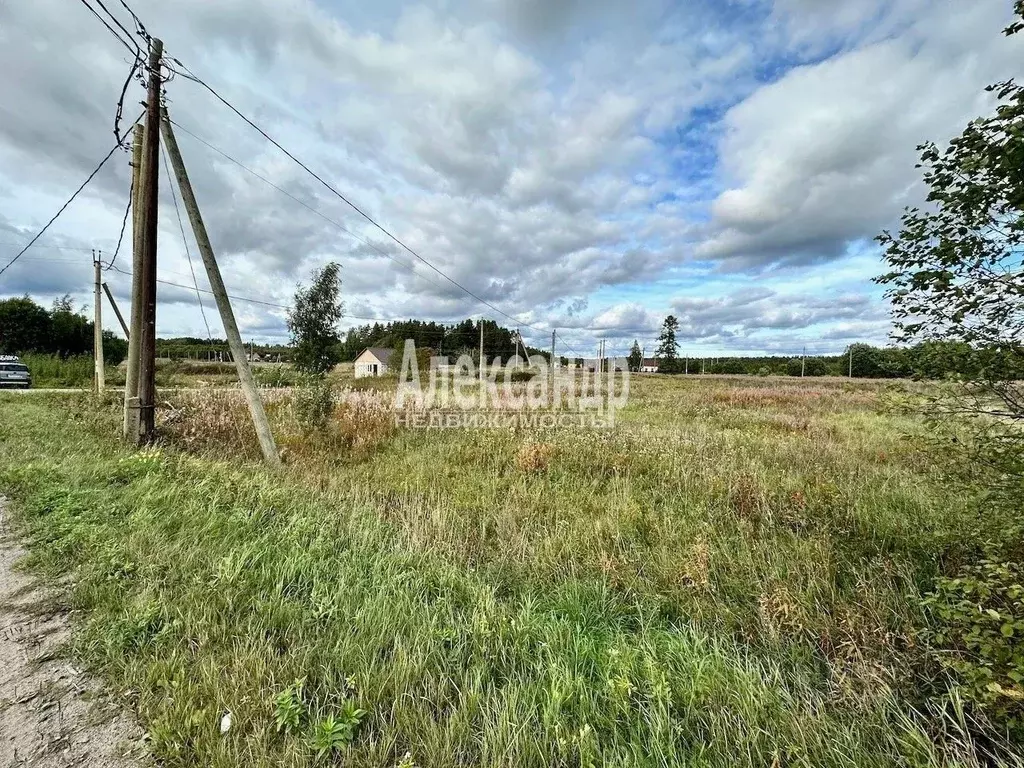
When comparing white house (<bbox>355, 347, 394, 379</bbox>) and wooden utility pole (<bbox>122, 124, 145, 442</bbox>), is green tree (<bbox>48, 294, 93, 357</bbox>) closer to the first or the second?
white house (<bbox>355, 347, 394, 379</bbox>)

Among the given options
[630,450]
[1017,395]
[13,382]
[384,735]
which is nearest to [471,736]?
[384,735]

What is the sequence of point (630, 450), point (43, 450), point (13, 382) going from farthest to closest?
point (13, 382) < point (630, 450) < point (43, 450)

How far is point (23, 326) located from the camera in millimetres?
36875

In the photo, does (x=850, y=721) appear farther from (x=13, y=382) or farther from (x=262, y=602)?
(x=13, y=382)

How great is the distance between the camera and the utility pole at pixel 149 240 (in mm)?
6430

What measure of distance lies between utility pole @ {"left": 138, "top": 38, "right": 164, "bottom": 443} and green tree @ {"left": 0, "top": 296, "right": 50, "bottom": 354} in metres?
45.3

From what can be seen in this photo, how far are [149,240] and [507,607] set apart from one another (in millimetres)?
8181

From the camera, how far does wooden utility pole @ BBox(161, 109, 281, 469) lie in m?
6.19

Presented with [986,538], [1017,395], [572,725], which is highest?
[1017,395]

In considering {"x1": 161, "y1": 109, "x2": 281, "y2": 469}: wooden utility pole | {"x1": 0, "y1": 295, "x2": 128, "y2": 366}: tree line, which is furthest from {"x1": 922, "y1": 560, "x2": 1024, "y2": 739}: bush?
{"x1": 0, "y1": 295, "x2": 128, "y2": 366}: tree line

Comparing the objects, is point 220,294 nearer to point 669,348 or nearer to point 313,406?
point 313,406

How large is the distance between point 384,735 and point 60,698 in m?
1.63

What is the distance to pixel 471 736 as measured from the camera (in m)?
1.86

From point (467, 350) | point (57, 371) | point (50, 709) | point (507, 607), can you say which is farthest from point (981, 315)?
point (467, 350)
